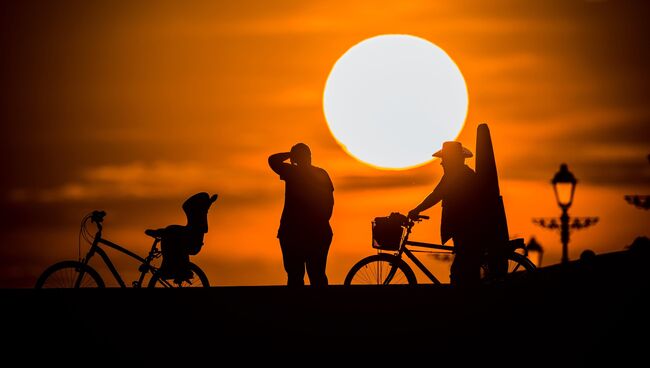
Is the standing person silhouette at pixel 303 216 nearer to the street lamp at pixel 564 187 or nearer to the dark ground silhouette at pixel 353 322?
the dark ground silhouette at pixel 353 322

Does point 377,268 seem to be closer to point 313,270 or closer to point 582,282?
point 313,270

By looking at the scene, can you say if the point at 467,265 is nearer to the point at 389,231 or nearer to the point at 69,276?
the point at 389,231

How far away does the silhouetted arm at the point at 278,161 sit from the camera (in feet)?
56.8

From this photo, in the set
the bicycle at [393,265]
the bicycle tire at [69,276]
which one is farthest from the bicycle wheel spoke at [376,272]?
the bicycle tire at [69,276]

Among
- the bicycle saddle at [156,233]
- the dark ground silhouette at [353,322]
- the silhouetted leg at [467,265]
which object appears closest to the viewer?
the dark ground silhouette at [353,322]

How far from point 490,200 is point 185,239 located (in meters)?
4.61

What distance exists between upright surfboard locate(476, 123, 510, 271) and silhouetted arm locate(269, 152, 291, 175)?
103 inches

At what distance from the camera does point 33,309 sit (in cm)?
1534

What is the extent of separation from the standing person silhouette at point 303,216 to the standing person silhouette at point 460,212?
1.60 m

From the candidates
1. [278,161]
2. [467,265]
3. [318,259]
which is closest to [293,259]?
[318,259]

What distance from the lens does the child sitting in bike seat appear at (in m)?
18.4

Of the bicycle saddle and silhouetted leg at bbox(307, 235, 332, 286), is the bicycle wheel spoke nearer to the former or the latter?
silhouetted leg at bbox(307, 235, 332, 286)

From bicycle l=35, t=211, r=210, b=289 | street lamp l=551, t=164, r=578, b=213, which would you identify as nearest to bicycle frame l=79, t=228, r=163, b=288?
bicycle l=35, t=211, r=210, b=289

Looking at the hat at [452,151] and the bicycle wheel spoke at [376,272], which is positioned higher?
the hat at [452,151]
